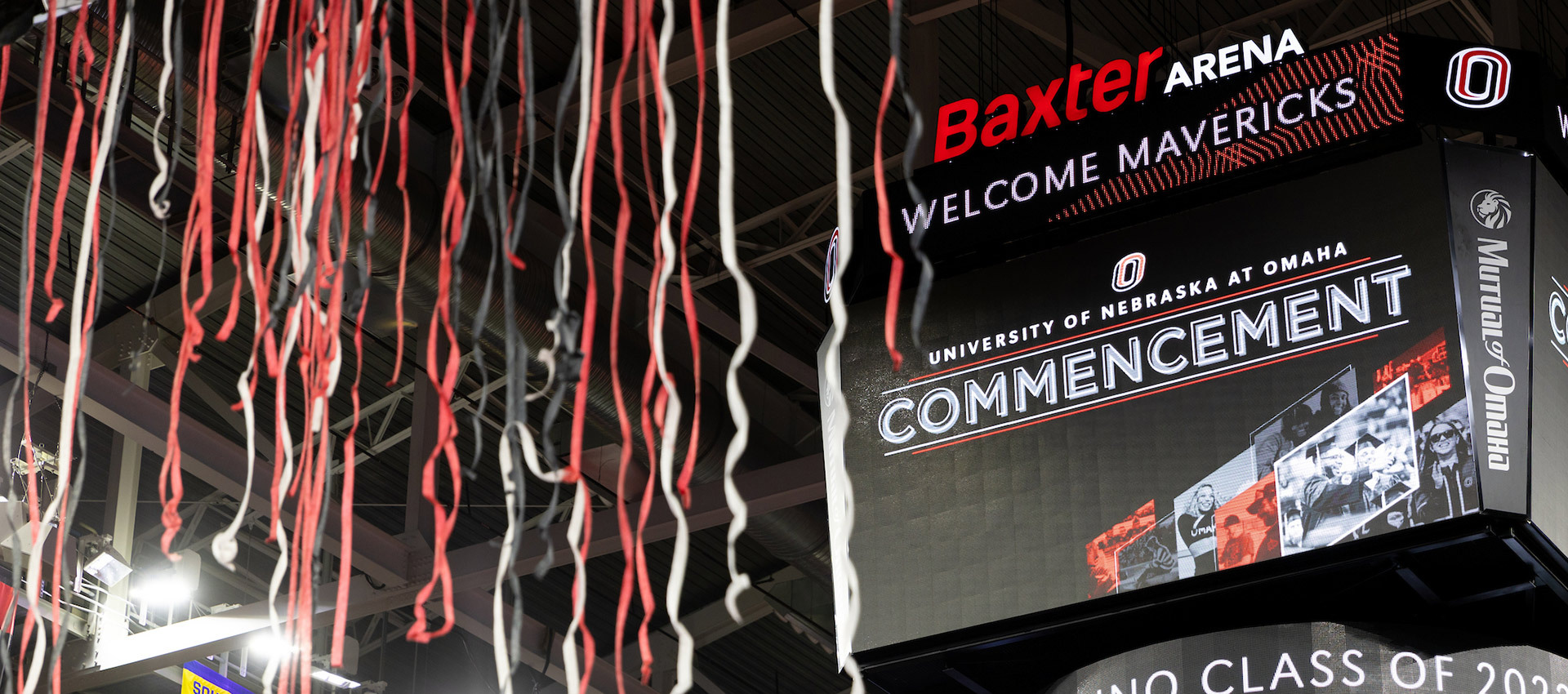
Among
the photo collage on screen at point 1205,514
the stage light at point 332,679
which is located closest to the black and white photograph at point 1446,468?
the photo collage on screen at point 1205,514

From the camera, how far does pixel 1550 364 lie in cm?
631

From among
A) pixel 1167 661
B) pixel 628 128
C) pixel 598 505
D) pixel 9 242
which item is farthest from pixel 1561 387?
pixel 9 242

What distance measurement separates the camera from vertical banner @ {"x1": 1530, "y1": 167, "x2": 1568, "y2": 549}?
608cm

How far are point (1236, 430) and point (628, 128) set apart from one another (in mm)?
5483

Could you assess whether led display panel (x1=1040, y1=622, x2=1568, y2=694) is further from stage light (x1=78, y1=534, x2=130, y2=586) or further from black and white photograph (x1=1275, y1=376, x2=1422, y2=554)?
stage light (x1=78, y1=534, x2=130, y2=586)

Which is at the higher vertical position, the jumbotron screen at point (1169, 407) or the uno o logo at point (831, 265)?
the uno o logo at point (831, 265)

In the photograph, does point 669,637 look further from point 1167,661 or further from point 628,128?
point 1167,661

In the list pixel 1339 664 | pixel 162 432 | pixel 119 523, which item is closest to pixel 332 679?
pixel 119 523

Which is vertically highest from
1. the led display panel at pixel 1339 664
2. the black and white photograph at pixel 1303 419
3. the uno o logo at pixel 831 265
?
the uno o logo at pixel 831 265

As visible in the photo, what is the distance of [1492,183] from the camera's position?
638cm

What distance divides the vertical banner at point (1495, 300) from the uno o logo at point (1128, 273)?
112 cm

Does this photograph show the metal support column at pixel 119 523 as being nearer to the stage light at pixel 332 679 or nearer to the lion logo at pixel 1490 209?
the stage light at pixel 332 679

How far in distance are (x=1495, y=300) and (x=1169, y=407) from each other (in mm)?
1150

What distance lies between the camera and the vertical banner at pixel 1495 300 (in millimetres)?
5961
